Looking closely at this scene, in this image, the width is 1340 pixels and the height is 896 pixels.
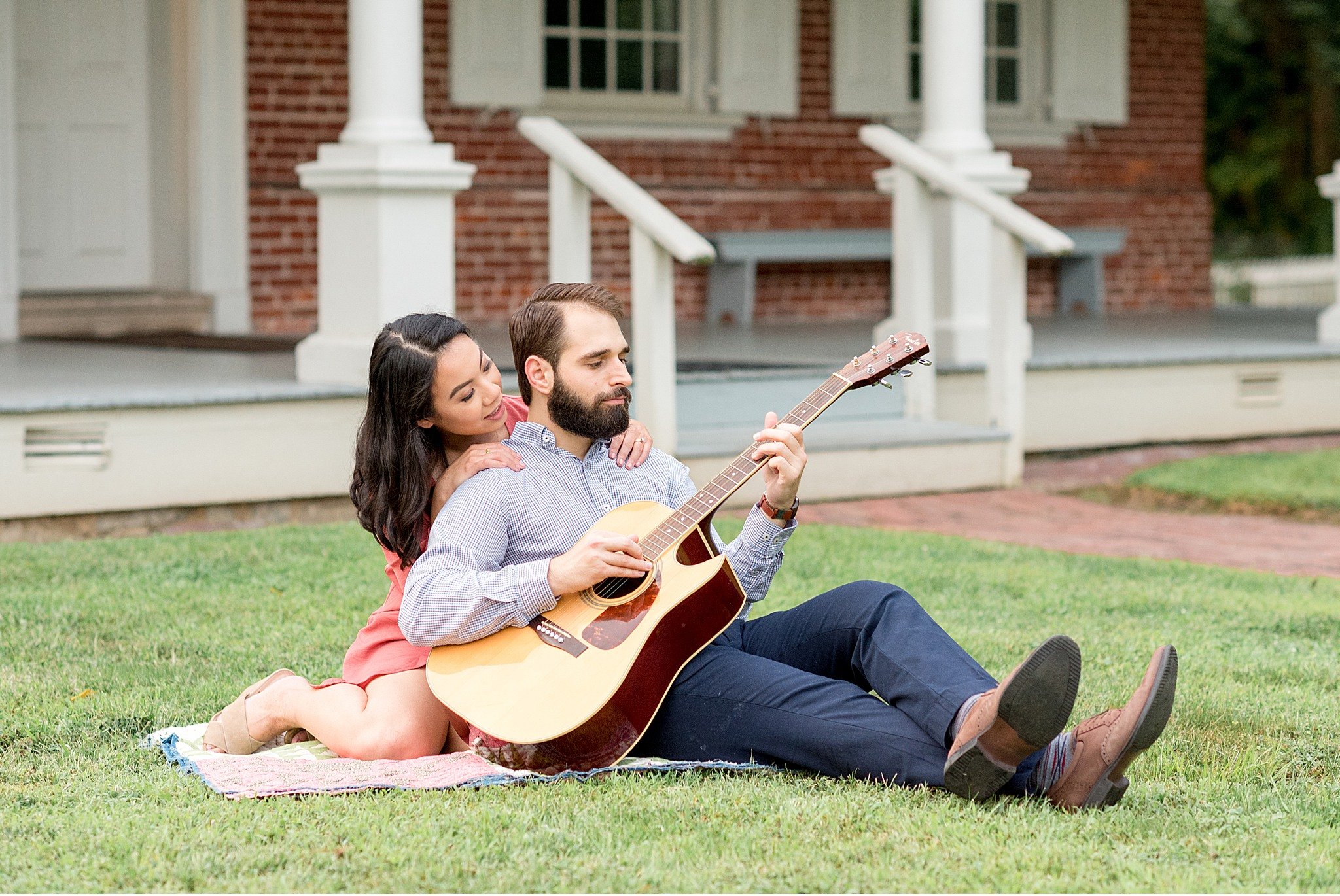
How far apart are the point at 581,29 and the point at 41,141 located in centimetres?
296

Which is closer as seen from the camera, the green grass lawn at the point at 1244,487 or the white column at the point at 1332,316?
the green grass lawn at the point at 1244,487

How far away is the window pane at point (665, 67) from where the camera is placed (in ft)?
34.1

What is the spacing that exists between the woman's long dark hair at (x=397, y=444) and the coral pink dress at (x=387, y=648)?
0.20 ft

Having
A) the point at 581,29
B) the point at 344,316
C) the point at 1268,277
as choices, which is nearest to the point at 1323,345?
the point at 581,29

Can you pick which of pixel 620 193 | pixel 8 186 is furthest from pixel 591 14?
pixel 620 193

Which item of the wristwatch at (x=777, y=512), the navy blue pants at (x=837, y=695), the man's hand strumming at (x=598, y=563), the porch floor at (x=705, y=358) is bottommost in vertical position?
the navy blue pants at (x=837, y=695)

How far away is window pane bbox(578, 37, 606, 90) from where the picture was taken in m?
10.2

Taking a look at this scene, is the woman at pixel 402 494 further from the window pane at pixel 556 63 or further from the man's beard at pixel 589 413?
the window pane at pixel 556 63

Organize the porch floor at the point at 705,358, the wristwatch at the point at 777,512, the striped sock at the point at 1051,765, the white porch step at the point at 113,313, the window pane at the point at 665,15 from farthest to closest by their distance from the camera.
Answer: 1. the window pane at the point at 665,15
2. the white porch step at the point at 113,313
3. the porch floor at the point at 705,358
4. the wristwatch at the point at 777,512
5. the striped sock at the point at 1051,765

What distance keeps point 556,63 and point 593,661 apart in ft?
24.4

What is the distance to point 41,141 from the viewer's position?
28.7 feet

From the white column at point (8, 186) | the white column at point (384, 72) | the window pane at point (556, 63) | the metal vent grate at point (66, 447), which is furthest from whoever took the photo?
the window pane at point (556, 63)

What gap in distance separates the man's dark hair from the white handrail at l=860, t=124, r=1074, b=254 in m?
3.94

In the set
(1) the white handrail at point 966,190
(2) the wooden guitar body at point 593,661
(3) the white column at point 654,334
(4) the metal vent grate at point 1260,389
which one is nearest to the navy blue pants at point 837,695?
(2) the wooden guitar body at point 593,661
